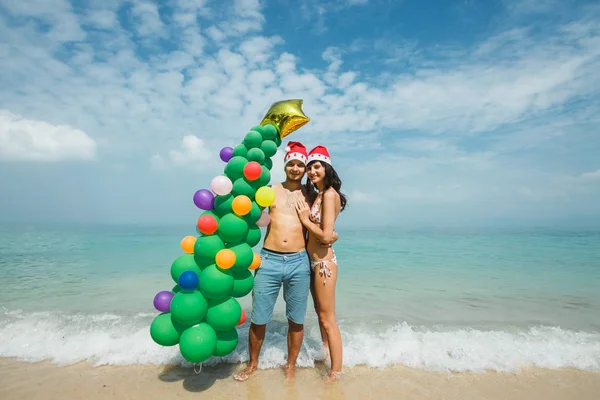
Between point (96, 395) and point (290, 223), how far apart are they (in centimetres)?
275

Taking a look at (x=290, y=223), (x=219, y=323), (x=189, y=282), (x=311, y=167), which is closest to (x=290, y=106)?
(x=311, y=167)

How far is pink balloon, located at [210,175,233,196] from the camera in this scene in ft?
11.4

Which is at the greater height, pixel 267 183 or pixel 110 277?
pixel 267 183

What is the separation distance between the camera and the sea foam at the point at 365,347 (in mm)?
Result: 4188

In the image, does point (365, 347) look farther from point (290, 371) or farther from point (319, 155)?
point (319, 155)

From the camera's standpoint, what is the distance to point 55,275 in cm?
976

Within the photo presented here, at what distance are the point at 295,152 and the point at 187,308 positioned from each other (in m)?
2.06

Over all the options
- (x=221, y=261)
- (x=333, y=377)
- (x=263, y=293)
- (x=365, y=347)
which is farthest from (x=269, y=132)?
(x=365, y=347)

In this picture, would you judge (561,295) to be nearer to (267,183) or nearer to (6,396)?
(267,183)

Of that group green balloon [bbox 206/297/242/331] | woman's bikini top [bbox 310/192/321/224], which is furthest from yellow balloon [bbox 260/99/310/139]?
green balloon [bbox 206/297/242/331]

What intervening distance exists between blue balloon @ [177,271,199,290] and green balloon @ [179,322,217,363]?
41 centimetres

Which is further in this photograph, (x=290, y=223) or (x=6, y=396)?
(x=290, y=223)

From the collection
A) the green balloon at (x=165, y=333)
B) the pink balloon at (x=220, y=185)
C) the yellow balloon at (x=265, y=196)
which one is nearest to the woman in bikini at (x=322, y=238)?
the yellow balloon at (x=265, y=196)

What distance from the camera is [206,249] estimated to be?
11.1 ft
